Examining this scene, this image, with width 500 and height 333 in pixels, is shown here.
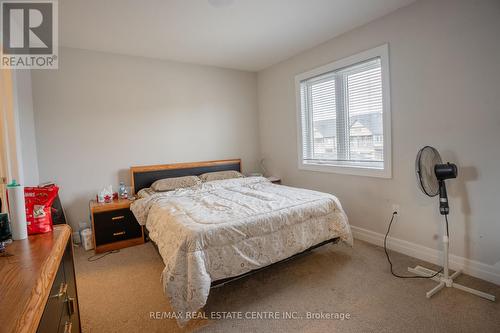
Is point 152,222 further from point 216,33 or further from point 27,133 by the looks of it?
point 216,33

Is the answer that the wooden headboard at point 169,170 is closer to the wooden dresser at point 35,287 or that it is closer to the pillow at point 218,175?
the pillow at point 218,175

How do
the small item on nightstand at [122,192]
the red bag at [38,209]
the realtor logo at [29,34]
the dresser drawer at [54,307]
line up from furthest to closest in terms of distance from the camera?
the small item on nightstand at [122,192] → the realtor logo at [29,34] → the red bag at [38,209] → the dresser drawer at [54,307]

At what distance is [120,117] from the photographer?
3.62 m

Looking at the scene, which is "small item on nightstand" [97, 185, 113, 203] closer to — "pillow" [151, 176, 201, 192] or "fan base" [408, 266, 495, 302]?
"pillow" [151, 176, 201, 192]

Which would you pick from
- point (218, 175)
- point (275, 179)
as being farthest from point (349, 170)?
point (218, 175)

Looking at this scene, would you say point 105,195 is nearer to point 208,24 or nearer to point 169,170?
point 169,170

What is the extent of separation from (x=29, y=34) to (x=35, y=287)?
309 centimetres

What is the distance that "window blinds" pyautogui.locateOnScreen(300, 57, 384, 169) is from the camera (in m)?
3.04

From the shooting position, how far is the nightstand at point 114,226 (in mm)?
3102

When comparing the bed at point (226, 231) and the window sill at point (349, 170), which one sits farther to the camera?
the window sill at point (349, 170)

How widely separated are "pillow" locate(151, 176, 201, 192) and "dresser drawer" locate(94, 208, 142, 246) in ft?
1.55

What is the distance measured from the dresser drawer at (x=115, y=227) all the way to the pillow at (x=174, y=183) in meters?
0.47

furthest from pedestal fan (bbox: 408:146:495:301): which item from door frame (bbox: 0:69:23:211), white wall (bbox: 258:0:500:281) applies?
door frame (bbox: 0:69:23:211)

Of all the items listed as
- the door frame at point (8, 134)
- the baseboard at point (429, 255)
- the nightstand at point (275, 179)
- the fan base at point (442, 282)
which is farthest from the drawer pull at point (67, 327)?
the nightstand at point (275, 179)
